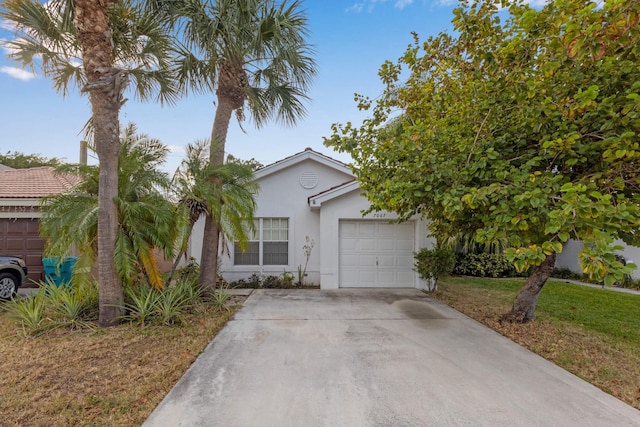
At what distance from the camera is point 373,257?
404 inches

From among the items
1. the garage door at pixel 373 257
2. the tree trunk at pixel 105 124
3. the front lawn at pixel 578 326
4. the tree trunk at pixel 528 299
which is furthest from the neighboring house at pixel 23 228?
the tree trunk at pixel 528 299

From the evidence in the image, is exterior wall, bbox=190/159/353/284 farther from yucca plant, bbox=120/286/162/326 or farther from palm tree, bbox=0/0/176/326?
palm tree, bbox=0/0/176/326

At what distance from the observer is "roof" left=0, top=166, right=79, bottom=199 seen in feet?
31.9

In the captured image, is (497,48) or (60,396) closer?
(60,396)

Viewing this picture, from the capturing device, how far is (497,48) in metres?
5.15

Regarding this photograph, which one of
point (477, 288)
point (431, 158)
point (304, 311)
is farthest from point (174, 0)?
point (477, 288)

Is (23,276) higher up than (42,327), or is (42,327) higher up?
(23,276)

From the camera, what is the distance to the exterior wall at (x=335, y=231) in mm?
10000

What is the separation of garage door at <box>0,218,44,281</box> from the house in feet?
15.6

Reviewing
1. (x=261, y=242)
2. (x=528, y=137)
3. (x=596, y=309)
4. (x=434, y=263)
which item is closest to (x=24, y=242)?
(x=261, y=242)

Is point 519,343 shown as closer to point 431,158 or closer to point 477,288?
point 431,158

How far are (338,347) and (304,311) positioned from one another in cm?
231

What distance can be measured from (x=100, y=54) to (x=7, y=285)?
667 centimetres

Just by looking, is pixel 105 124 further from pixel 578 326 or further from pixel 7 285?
pixel 578 326
